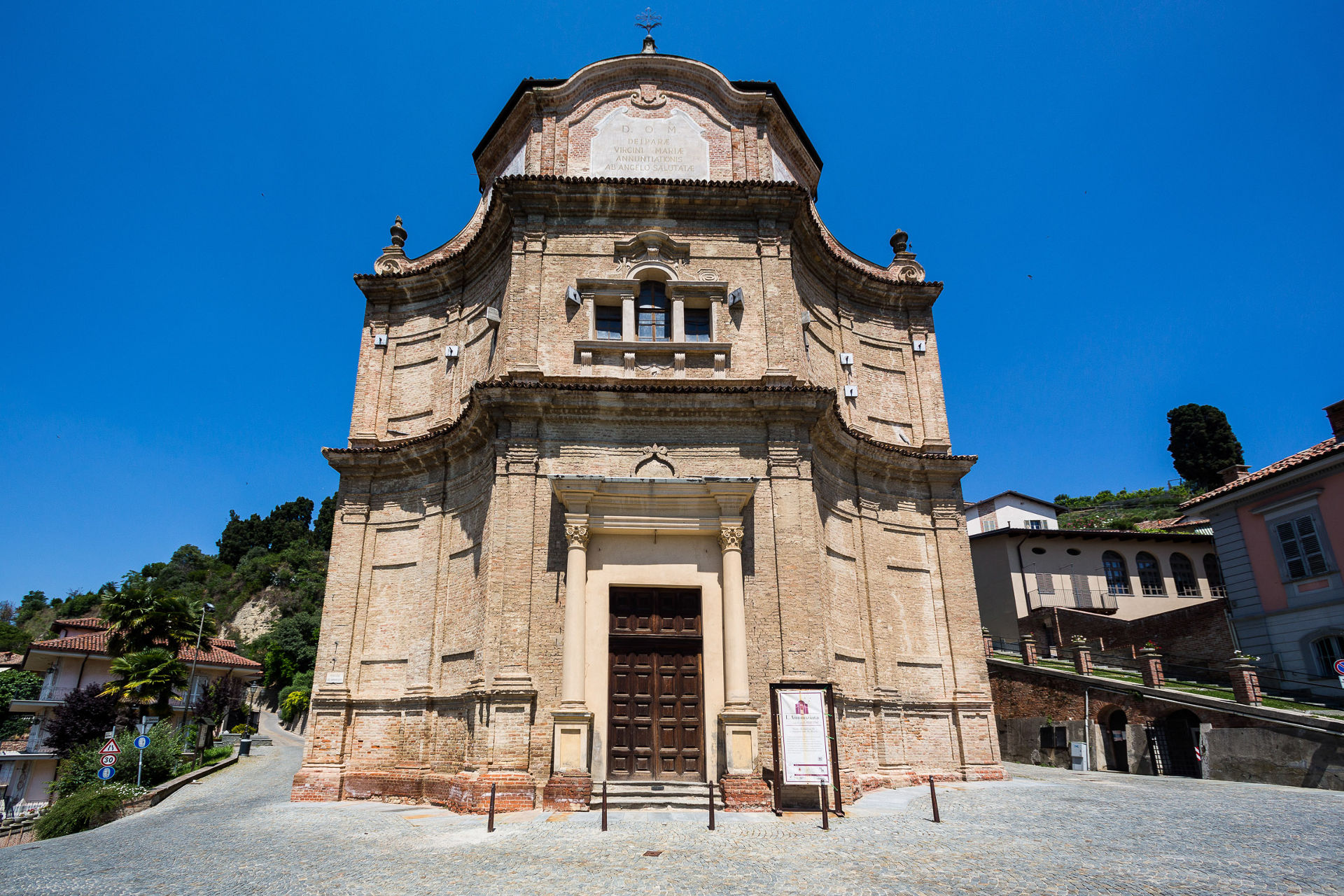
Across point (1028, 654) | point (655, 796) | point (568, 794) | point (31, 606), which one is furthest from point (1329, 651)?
point (31, 606)

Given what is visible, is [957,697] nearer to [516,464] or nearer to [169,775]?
[516,464]

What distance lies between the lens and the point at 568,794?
13.2 m

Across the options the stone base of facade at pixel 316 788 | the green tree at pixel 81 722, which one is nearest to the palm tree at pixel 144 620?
the green tree at pixel 81 722

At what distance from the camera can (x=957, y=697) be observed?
62.5ft

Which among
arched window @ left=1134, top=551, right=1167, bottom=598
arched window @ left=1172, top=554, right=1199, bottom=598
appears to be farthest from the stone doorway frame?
arched window @ left=1172, top=554, right=1199, bottom=598

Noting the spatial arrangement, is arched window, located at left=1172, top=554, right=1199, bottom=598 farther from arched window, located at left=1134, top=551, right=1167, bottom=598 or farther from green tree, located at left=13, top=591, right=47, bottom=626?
green tree, located at left=13, top=591, right=47, bottom=626

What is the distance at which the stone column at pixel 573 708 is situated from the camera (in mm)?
13211

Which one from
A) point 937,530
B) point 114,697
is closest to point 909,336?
point 937,530

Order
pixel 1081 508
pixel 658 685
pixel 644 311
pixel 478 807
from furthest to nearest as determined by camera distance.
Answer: pixel 1081 508, pixel 644 311, pixel 658 685, pixel 478 807

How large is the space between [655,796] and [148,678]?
25731 millimetres

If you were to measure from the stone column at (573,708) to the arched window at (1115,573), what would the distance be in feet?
99.5

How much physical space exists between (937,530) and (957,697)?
4.49 m

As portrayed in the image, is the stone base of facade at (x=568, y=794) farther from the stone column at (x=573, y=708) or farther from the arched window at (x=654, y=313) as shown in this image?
the arched window at (x=654, y=313)

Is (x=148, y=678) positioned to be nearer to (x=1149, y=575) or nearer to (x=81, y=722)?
(x=81, y=722)
